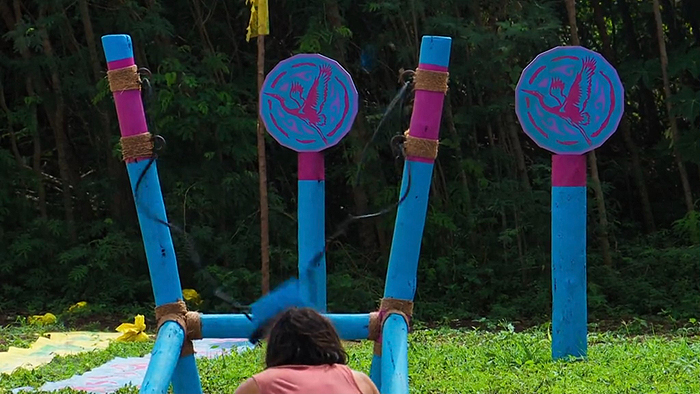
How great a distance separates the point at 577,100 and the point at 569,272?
2.51 ft

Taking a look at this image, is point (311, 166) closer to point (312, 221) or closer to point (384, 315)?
point (312, 221)

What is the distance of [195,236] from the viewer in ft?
24.7

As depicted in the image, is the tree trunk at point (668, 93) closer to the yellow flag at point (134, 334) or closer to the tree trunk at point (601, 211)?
the tree trunk at point (601, 211)

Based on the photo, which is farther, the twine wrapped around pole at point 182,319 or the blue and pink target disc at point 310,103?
the blue and pink target disc at point 310,103

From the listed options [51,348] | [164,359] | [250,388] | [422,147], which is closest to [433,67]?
[422,147]

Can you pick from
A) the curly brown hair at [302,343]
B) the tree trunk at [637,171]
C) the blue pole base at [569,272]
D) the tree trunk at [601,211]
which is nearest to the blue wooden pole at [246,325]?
the curly brown hair at [302,343]

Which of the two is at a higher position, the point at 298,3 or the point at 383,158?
the point at 298,3

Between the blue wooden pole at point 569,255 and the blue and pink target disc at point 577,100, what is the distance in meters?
0.09

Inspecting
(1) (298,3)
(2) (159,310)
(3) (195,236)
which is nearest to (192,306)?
(3) (195,236)

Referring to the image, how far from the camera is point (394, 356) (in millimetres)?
2889

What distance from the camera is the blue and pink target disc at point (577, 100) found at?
159 inches

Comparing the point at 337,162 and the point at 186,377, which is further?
the point at 337,162

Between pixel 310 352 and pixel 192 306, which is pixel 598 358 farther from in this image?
pixel 192 306

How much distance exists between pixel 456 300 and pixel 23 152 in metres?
4.55
